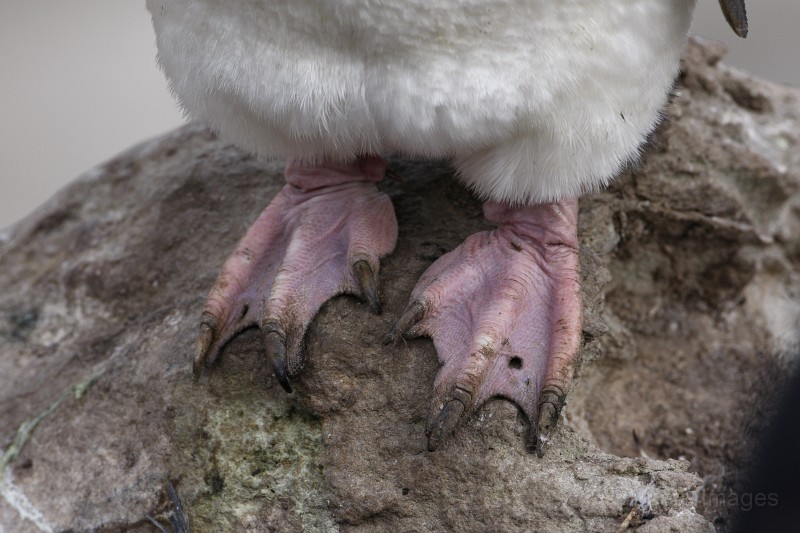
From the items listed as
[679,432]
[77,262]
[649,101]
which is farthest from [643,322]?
[77,262]

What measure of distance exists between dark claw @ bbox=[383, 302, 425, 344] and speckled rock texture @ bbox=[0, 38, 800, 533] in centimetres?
4

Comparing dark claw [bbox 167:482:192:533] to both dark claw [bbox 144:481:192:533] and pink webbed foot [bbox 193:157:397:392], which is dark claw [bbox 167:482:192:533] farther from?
pink webbed foot [bbox 193:157:397:392]

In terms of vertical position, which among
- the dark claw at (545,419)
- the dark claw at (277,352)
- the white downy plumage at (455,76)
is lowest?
the dark claw at (545,419)

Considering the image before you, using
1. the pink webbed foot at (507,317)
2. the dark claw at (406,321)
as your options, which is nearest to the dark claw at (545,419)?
the pink webbed foot at (507,317)

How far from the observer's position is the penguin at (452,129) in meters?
1.42

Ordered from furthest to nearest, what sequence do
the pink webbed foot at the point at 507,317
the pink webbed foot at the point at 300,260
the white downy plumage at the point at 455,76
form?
1. the pink webbed foot at the point at 300,260
2. the pink webbed foot at the point at 507,317
3. the white downy plumage at the point at 455,76

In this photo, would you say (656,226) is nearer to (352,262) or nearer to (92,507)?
(352,262)

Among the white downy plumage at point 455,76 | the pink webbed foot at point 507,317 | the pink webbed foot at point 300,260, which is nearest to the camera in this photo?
the white downy plumage at point 455,76

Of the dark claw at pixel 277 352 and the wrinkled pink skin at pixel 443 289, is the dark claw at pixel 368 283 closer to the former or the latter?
the wrinkled pink skin at pixel 443 289

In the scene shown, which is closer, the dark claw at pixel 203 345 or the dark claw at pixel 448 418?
the dark claw at pixel 448 418

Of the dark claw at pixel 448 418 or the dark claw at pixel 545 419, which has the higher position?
the dark claw at pixel 448 418

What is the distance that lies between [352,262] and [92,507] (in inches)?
27.1

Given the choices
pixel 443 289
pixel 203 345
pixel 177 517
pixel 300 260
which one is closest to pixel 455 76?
pixel 443 289

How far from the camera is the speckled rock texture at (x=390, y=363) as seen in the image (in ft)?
4.96
